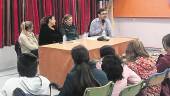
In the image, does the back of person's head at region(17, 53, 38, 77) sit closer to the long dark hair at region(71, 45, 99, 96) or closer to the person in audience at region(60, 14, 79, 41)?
the long dark hair at region(71, 45, 99, 96)

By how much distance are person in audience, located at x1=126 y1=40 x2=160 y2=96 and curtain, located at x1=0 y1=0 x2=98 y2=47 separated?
3238 mm

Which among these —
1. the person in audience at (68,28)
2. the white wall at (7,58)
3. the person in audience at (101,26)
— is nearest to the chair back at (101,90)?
the person in audience at (68,28)

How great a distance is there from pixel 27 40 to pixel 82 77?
3013 mm

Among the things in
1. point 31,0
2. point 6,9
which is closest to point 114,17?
point 31,0

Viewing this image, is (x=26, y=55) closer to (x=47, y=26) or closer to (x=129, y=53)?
(x=129, y=53)

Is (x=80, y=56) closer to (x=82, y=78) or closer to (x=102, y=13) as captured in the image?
(x=82, y=78)

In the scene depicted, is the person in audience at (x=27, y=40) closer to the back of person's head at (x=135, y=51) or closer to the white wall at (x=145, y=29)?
the back of person's head at (x=135, y=51)

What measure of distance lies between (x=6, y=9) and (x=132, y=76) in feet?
12.1

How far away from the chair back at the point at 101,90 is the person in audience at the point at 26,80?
40 centimetres

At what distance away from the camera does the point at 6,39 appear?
20.2ft

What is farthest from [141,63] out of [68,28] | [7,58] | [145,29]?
[145,29]

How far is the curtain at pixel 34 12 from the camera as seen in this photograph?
6.13 m

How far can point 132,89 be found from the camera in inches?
112

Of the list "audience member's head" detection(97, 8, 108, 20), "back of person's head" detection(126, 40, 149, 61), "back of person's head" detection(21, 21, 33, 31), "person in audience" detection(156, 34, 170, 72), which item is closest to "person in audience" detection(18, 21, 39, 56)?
"back of person's head" detection(21, 21, 33, 31)
